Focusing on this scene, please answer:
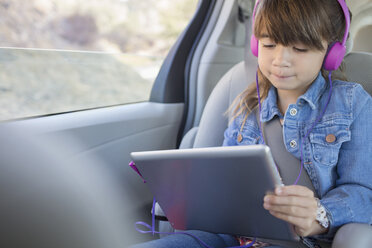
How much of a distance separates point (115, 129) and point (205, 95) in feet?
1.76

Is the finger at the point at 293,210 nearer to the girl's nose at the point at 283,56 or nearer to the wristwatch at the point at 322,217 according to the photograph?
the wristwatch at the point at 322,217

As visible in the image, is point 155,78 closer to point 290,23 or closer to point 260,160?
point 290,23

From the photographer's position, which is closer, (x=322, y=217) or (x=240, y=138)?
(x=322, y=217)

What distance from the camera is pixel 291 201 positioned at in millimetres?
749

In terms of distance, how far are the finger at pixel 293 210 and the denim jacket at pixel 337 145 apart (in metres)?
0.13

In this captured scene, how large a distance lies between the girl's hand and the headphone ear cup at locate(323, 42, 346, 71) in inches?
13.7

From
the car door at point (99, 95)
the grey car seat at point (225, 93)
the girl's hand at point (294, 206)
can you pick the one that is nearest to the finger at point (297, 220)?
the girl's hand at point (294, 206)

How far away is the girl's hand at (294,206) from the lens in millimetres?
733

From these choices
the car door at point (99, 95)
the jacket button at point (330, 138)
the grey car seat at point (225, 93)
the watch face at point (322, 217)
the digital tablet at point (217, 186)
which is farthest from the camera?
the car door at point (99, 95)

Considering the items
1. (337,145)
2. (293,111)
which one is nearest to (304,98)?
(293,111)

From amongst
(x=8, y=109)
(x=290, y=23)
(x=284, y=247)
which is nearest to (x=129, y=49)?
(x=8, y=109)

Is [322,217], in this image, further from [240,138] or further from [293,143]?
[240,138]

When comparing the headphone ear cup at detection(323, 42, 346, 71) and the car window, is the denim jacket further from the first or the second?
the car window

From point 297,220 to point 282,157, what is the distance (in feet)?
1.04
